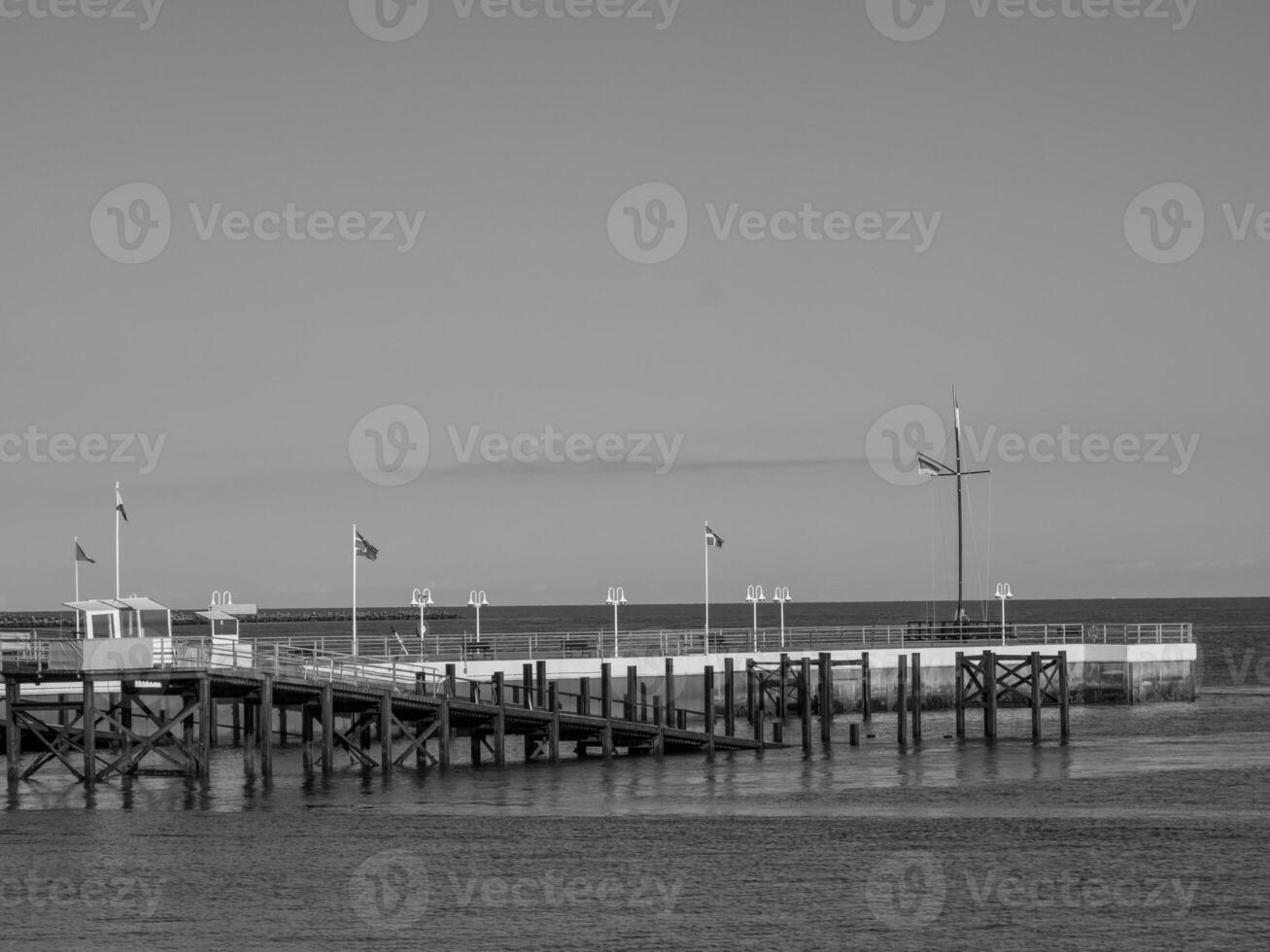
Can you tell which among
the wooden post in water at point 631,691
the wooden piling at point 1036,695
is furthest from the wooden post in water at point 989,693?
the wooden post in water at point 631,691

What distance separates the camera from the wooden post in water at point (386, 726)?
205 ft

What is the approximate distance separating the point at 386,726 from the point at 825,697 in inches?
753

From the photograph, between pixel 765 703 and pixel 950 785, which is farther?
pixel 765 703

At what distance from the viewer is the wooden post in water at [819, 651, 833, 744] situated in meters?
72.2

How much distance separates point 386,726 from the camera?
63.2 meters

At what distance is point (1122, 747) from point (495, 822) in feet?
108

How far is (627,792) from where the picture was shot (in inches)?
2404

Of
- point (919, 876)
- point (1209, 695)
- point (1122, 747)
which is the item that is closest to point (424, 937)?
point (919, 876)

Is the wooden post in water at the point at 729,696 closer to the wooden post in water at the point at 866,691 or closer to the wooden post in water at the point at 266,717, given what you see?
the wooden post in water at the point at 866,691

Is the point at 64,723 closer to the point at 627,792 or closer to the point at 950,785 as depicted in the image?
the point at 627,792

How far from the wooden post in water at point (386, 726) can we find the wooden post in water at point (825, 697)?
55.4ft

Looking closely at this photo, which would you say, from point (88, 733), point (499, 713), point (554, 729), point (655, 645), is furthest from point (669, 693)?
point (88, 733)

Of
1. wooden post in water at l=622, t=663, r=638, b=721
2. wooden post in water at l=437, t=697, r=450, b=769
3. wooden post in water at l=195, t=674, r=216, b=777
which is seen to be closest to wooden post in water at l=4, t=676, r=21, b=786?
wooden post in water at l=195, t=674, r=216, b=777

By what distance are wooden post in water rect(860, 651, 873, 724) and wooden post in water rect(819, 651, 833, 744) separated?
578 centimetres
